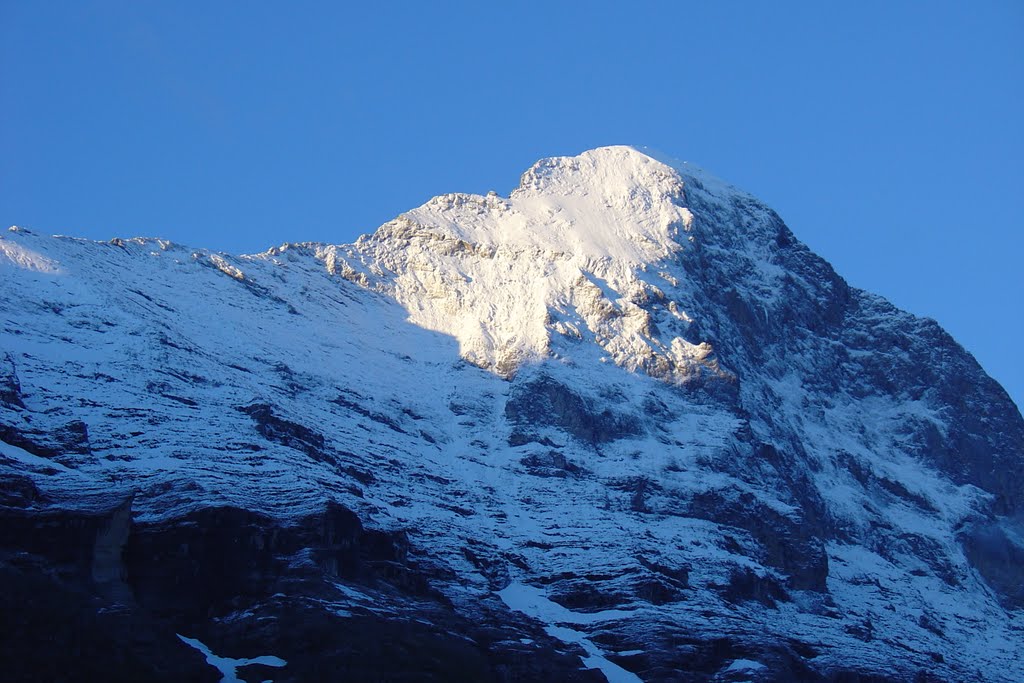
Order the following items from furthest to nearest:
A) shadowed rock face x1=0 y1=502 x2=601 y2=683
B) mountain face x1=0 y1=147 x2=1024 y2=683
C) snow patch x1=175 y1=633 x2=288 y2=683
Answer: mountain face x1=0 y1=147 x2=1024 y2=683 → snow patch x1=175 y1=633 x2=288 y2=683 → shadowed rock face x1=0 y1=502 x2=601 y2=683

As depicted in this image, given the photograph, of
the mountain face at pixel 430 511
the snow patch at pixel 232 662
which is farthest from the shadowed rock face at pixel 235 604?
the snow patch at pixel 232 662

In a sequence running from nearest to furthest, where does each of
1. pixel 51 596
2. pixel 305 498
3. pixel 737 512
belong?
pixel 51 596
pixel 305 498
pixel 737 512

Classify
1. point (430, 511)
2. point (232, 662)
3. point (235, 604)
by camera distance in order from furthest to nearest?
point (430, 511)
point (235, 604)
point (232, 662)

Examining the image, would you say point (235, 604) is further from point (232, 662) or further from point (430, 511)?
point (430, 511)

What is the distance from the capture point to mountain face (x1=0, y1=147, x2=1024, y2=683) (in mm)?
135625

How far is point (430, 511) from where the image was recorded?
164625mm

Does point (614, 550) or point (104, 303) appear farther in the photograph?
point (104, 303)

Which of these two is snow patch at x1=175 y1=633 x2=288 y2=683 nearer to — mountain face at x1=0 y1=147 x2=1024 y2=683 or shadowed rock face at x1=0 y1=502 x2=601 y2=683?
mountain face at x1=0 y1=147 x2=1024 y2=683

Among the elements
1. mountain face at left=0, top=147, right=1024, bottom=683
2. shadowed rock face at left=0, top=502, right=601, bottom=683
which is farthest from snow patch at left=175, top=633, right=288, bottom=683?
shadowed rock face at left=0, top=502, right=601, bottom=683

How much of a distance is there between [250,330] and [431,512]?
33798mm

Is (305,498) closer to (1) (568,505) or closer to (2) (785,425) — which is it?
(1) (568,505)

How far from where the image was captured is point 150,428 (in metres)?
157

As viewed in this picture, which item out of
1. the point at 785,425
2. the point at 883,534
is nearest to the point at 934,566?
the point at 883,534

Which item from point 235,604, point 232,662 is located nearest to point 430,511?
point 235,604
